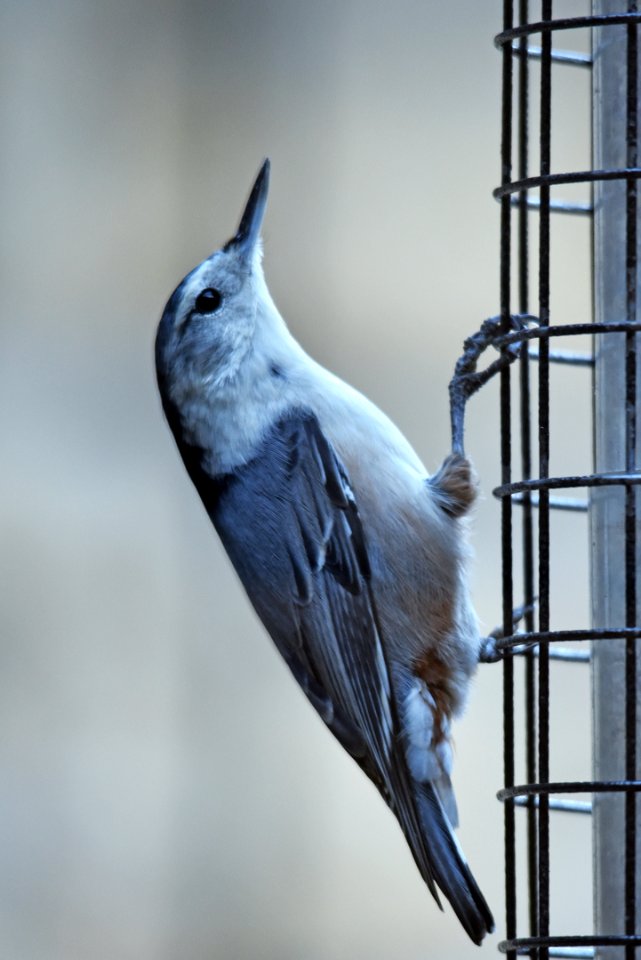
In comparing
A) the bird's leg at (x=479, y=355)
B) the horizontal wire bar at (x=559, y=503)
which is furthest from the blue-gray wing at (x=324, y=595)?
the horizontal wire bar at (x=559, y=503)

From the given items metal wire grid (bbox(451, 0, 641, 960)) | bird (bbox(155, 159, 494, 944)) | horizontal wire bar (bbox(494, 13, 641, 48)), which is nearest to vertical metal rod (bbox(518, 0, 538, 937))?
metal wire grid (bbox(451, 0, 641, 960))

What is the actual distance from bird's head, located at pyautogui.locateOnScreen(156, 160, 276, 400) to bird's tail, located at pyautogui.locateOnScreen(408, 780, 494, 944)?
921 millimetres

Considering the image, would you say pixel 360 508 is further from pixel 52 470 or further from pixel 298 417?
pixel 52 470

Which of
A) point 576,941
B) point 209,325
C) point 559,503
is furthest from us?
point 209,325

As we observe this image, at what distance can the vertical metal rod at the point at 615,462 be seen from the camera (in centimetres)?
274

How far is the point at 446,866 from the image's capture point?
319cm

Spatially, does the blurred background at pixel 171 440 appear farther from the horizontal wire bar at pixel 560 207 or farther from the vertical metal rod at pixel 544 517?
the vertical metal rod at pixel 544 517

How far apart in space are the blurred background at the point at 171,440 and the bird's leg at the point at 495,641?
7.32ft

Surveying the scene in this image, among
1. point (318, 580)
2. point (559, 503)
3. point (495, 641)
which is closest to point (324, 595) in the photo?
point (318, 580)

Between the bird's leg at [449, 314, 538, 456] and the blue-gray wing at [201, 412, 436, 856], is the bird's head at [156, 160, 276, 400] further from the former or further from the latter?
the bird's leg at [449, 314, 538, 456]

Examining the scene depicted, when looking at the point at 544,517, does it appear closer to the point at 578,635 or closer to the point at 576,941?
the point at 578,635

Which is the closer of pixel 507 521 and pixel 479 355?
pixel 507 521

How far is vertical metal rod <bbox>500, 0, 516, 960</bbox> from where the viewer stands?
2.86 meters

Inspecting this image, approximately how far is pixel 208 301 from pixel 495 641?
3.10 ft
